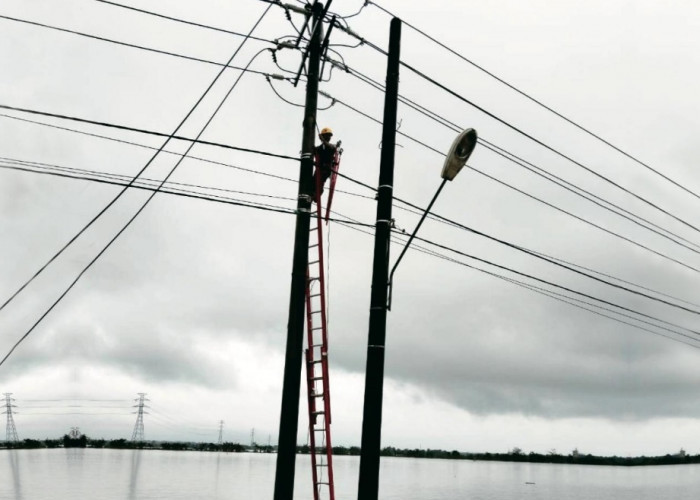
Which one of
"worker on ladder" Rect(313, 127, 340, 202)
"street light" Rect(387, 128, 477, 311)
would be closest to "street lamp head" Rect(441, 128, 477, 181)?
"street light" Rect(387, 128, 477, 311)

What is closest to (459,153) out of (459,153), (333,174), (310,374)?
(459,153)

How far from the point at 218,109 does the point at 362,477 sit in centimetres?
763

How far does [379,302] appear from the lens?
1284 cm

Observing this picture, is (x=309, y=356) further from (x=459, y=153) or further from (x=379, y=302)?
(x=459, y=153)

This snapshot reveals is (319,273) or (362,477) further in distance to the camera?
(319,273)

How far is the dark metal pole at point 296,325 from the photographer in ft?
39.5

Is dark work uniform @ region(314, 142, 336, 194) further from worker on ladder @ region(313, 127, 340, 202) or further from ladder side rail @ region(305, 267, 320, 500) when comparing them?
ladder side rail @ region(305, 267, 320, 500)

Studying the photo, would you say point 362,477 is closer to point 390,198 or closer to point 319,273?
point 319,273

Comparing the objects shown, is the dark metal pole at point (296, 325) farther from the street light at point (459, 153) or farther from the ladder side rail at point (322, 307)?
the street light at point (459, 153)

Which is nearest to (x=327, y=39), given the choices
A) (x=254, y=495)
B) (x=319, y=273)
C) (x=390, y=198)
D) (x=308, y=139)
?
(x=308, y=139)

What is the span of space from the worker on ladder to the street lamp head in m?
2.27

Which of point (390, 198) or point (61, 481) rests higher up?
point (390, 198)

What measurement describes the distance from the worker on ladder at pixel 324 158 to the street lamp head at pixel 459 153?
2270mm

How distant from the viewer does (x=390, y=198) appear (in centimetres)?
1320
